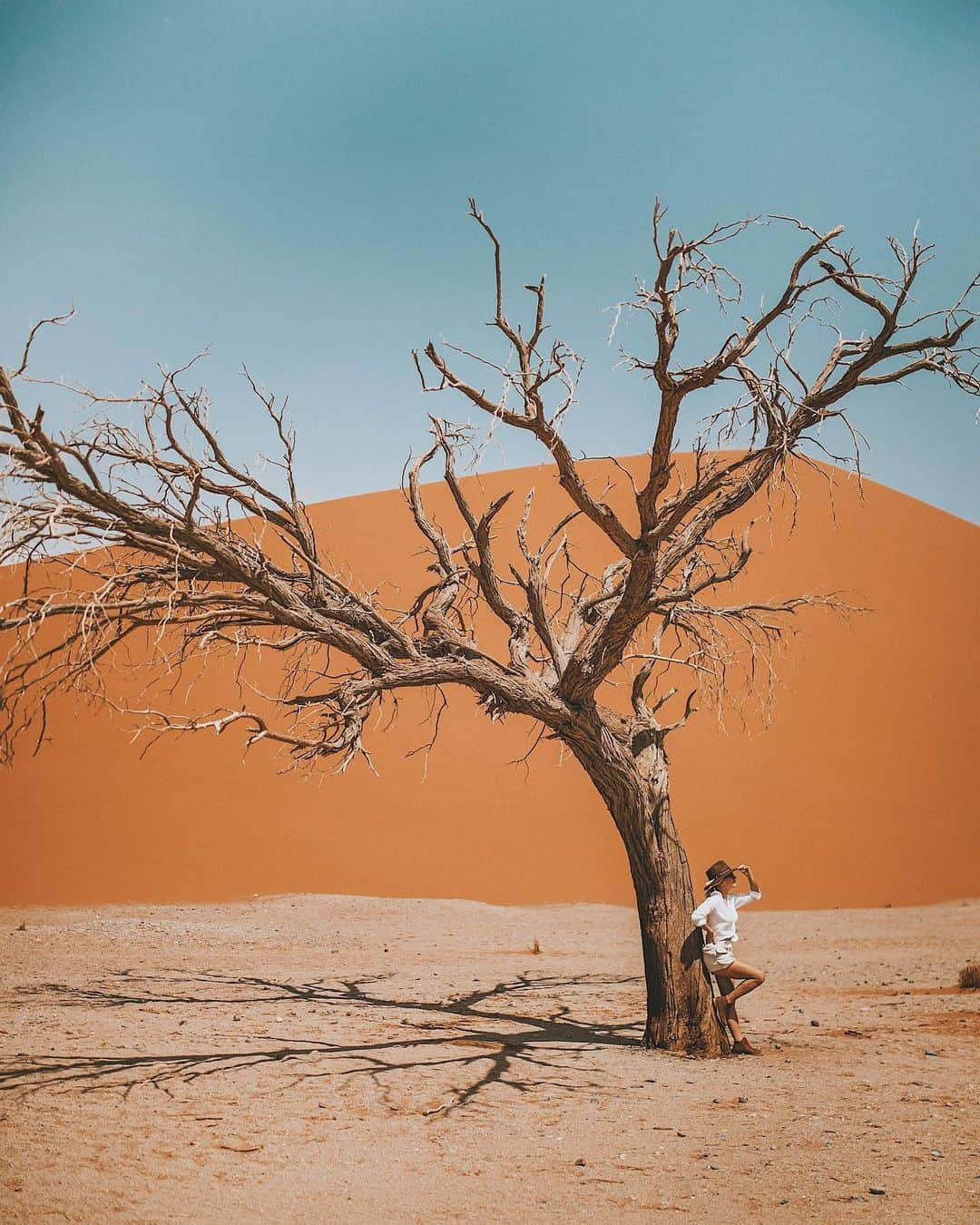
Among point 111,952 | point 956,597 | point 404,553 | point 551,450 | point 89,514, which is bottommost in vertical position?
point 111,952

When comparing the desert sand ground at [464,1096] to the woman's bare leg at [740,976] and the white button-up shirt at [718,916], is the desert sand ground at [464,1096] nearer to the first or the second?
the woman's bare leg at [740,976]

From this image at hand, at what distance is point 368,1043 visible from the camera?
6.58 metres

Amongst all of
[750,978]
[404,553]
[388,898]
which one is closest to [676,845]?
[750,978]

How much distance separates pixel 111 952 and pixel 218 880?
7792 mm

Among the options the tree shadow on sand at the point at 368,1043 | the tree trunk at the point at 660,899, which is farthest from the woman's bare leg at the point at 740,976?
the tree shadow on sand at the point at 368,1043

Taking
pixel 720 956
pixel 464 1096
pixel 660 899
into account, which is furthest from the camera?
pixel 660 899

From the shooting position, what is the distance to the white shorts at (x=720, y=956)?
6258mm

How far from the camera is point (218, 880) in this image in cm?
1841

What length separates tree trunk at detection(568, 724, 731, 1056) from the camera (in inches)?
251

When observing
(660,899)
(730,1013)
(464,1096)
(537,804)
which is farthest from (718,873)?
(537,804)

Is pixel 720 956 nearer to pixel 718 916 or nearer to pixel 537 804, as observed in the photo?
pixel 718 916

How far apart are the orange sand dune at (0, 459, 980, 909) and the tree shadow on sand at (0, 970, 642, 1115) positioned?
29.9 feet

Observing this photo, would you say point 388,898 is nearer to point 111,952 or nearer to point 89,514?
point 111,952

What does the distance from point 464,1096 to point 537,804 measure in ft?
49.3
